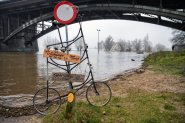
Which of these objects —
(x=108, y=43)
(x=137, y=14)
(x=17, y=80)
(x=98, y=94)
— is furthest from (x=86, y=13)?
(x=108, y=43)

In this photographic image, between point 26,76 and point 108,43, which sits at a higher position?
point 108,43

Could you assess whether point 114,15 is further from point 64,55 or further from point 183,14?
point 64,55

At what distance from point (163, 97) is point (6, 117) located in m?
4.54

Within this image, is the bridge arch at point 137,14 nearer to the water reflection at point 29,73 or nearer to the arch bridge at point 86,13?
the arch bridge at point 86,13

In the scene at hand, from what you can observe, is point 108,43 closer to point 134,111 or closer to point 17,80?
point 17,80

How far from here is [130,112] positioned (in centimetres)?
564

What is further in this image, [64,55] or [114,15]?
[114,15]

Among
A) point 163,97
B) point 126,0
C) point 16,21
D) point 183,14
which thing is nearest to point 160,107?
point 163,97

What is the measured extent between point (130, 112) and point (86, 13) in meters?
43.0

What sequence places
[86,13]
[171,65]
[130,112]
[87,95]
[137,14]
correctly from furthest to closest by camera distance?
[86,13], [137,14], [171,65], [87,95], [130,112]

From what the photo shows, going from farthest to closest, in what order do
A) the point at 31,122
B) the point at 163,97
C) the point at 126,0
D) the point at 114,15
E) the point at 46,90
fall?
the point at 114,15, the point at 126,0, the point at 163,97, the point at 46,90, the point at 31,122

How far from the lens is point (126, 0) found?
39969 mm

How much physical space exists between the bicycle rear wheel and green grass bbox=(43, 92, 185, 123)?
323mm

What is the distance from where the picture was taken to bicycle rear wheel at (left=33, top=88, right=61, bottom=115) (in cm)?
600
